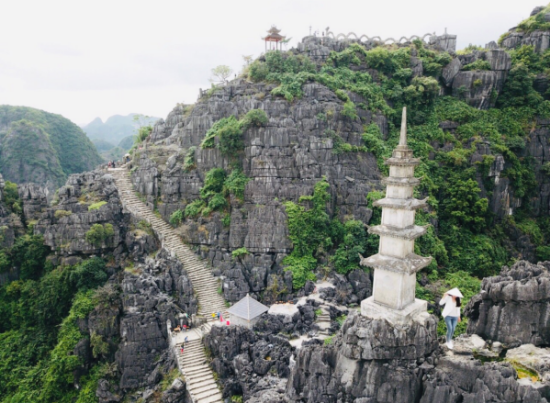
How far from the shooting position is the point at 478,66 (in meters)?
37.5

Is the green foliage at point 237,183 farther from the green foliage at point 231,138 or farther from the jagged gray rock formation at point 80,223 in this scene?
the jagged gray rock formation at point 80,223

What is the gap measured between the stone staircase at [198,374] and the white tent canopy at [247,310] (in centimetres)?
272

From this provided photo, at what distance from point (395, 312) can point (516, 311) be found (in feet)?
19.3

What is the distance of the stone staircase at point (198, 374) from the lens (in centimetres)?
2000

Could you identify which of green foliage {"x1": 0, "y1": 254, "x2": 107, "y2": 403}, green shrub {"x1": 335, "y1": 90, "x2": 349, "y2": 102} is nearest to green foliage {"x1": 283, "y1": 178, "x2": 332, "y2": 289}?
green shrub {"x1": 335, "y1": 90, "x2": 349, "y2": 102}

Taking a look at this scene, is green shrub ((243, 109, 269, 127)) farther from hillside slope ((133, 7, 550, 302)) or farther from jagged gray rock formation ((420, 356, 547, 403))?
jagged gray rock formation ((420, 356, 547, 403))

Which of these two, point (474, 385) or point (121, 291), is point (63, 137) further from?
point (474, 385)

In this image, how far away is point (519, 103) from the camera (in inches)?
1457

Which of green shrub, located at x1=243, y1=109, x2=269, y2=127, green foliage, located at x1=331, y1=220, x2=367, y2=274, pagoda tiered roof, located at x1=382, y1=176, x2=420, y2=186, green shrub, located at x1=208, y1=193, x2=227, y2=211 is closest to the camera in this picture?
pagoda tiered roof, located at x1=382, y1=176, x2=420, y2=186

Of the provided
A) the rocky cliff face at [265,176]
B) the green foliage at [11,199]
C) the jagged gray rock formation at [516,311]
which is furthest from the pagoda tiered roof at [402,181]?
the green foliage at [11,199]

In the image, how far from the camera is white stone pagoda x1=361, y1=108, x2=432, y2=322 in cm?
1672

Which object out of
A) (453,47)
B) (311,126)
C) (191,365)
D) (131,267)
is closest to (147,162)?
(131,267)

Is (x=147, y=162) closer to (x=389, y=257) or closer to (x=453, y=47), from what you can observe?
(x=389, y=257)

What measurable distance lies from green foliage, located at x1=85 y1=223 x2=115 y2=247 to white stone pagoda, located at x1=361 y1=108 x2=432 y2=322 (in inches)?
786
